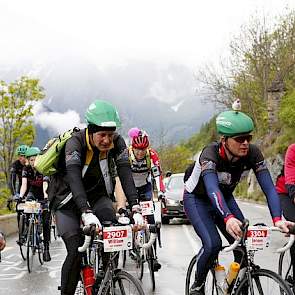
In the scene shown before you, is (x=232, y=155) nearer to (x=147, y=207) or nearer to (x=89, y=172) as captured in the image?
(x=89, y=172)

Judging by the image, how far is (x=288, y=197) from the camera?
611 cm

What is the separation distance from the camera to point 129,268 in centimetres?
909

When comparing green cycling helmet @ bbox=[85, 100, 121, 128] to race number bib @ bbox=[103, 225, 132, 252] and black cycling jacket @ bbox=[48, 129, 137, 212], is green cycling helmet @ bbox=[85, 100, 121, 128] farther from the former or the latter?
race number bib @ bbox=[103, 225, 132, 252]

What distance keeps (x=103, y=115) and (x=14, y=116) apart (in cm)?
2376

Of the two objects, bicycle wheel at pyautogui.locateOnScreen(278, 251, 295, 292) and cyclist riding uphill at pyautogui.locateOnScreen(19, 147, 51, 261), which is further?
cyclist riding uphill at pyautogui.locateOnScreen(19, 147, 51, 261)

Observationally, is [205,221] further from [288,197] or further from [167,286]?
[167,286]

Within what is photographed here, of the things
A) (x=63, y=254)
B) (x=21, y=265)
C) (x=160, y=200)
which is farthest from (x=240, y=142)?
(x=63, y=254)

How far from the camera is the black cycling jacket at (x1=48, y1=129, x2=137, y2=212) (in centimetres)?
484

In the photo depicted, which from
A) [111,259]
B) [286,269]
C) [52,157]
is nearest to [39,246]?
[286,269]

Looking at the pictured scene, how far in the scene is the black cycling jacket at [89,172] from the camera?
4.84 m

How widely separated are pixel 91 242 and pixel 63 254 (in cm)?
709

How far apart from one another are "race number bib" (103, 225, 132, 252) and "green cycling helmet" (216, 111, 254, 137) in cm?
115

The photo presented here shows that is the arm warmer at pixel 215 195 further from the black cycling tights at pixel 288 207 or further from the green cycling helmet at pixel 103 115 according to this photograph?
the black cycling tights at pixel 288 207

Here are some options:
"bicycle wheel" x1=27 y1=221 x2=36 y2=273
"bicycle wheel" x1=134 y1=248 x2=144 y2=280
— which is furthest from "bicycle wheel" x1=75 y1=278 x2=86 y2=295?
"bicycle wheel" x1=27 y1=221 x2=36 y2=273
